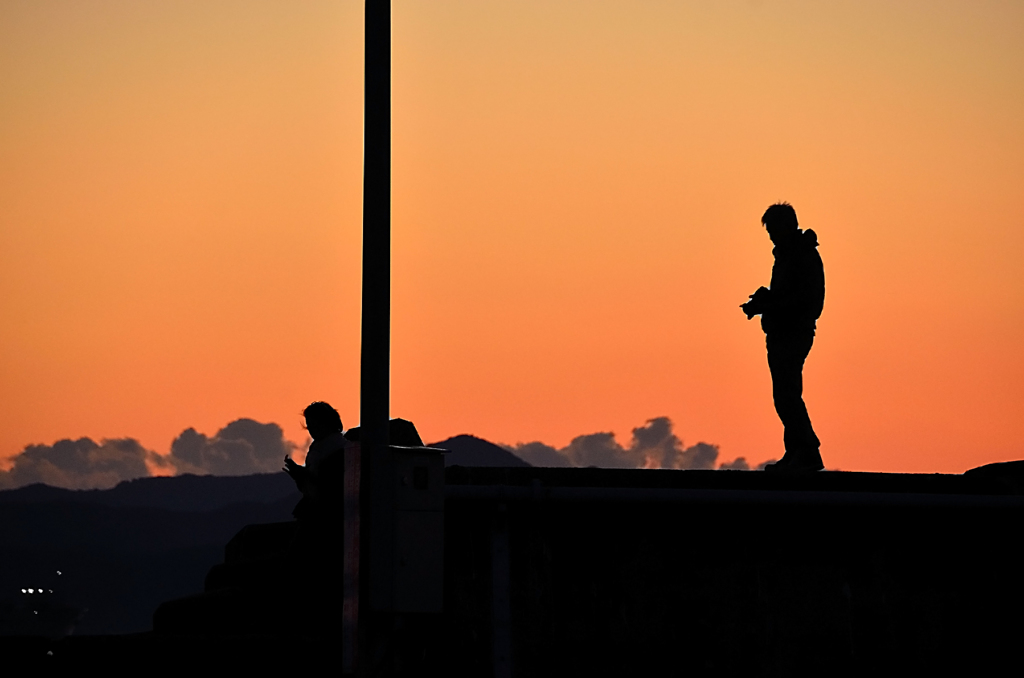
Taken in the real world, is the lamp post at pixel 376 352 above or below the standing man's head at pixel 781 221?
below

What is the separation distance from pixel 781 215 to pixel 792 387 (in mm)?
1145

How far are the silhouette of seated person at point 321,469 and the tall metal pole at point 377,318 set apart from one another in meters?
1.67

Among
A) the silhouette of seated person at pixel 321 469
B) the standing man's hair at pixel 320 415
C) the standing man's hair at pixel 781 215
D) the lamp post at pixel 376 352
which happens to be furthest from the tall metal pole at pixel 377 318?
the standing man's hair at pixel 781 215

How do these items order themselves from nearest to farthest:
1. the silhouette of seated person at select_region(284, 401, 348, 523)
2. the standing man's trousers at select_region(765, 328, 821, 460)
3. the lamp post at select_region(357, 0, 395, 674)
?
1. the lamp post at select_region(357, 0, 395, 674)
2. the silhouette of seated person at select_region(284, 401, 348, 523)
3. the standing man's trousers at select_region(765, 328, 821, 460)

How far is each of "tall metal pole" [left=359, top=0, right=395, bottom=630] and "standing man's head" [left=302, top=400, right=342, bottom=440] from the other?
2917mm

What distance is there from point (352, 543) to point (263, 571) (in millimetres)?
3729

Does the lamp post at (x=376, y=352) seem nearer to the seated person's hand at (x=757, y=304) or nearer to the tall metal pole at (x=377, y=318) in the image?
the tall metal pole at (x=377, y=318)

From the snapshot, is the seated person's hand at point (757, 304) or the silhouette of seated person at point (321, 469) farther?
the seated person's hand at point (757, 304)

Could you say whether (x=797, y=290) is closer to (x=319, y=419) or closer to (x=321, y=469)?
(x=319, y=419)

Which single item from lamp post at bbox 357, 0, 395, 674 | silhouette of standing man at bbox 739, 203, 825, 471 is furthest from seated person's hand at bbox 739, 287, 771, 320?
lamp post at bbox 357, 0, 395, 674

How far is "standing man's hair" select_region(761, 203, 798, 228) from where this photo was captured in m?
10.0

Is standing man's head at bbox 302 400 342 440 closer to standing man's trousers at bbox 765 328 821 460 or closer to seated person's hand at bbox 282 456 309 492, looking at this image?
seated person's hand at bbox 282 456 309 492

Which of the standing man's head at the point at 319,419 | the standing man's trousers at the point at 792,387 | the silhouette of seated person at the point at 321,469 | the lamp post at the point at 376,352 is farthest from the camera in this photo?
the standing man's trousers at the point at 792,387

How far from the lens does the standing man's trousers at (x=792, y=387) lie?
9.98 meters
